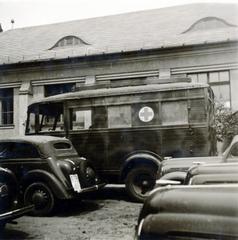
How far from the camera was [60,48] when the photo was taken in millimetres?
17922

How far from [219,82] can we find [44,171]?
31.5 ft

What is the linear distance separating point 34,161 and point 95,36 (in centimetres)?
1176

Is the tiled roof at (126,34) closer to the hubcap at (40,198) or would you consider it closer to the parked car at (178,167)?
the parked car at (178,167)

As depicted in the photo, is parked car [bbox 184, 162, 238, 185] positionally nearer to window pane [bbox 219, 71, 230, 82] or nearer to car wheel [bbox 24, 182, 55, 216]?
car wheel [bbox 24, 182, 55, 216]

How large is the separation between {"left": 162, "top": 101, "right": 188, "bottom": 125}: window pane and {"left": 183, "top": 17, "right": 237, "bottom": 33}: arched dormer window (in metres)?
8.38

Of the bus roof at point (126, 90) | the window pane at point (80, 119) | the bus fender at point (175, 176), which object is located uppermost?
the bus roof at point (126, 90)

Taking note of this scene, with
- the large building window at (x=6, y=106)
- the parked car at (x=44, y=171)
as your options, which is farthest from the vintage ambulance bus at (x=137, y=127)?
the large building window at (x=6, y=106)

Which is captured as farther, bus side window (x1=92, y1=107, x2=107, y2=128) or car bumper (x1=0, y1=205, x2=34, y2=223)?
bus side window (x1=92, y1=107, x2=107, y2=128)

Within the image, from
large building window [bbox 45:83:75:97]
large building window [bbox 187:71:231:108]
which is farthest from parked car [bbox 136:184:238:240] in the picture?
large building window [bbox 45:83:75:97]

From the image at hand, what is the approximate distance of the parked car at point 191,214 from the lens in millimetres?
2084

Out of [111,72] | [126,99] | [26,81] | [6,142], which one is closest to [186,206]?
[6,142]

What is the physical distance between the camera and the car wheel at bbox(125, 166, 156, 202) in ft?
27.0

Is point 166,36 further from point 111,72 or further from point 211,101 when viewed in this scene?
point 211,101

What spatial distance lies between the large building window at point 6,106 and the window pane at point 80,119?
9.45 metres
